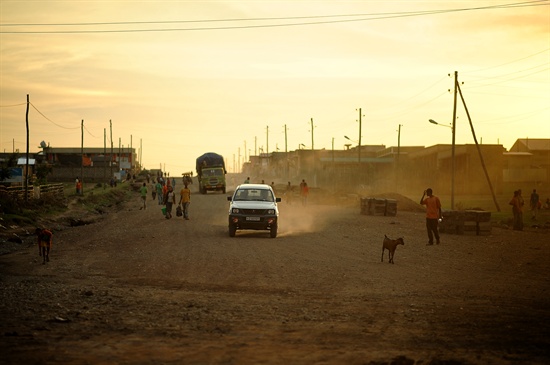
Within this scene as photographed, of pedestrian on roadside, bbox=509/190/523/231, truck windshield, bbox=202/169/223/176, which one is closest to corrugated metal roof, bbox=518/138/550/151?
truck windshield, bbox=202/169/223/176

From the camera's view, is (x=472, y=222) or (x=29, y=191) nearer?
(x=472, y=222)

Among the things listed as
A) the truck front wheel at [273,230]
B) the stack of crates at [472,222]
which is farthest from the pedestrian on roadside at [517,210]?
the truck front wheel at [273,230]

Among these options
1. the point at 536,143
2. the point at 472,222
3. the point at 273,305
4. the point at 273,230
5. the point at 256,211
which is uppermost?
the point at 536,143

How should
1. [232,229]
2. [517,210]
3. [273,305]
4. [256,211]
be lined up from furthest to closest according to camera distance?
[517,210], [232,229], [256,211], [273,305]

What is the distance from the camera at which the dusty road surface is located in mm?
8266

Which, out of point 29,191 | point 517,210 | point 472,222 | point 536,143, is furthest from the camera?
point 536,143

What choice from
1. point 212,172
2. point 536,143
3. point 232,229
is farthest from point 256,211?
point 536,143

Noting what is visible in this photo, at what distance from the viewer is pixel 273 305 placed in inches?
456

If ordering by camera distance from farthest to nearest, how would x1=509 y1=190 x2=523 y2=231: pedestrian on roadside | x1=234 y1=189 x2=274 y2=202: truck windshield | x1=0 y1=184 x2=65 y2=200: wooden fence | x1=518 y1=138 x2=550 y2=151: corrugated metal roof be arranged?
x1=518 y1=138 x2=550 y2=151: corrugated metal roof → x1=0 y1=184 x2=65 y2=200: wooden fence → x1=509 y1=190 x2=523 y2=231: pedestrian on roadside → x1=234 y1=189 x2=274 y2=202: truck windshield

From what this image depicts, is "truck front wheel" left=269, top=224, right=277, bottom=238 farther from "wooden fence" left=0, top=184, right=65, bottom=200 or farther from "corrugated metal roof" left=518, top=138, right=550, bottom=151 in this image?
"corrugated metal roof" left=518, top=138, right=550, bottom=151

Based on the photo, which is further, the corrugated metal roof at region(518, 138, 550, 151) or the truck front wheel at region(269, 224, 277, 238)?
the corrugated metal roof at region(518, 138, 550, 151)

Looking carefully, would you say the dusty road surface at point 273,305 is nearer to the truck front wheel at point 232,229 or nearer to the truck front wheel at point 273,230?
the truck front wheel at point 273,230

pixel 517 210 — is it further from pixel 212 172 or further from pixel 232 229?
pixel 212 172

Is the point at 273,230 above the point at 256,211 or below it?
below
